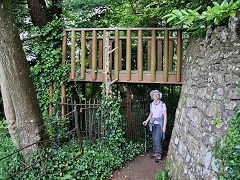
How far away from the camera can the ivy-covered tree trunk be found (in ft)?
12.7

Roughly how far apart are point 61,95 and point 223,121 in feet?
Answer: 16.2

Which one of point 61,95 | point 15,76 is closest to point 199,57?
point 15,76

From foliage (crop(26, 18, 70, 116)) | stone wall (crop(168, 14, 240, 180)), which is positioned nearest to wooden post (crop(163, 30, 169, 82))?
stone wall (crop(168, 14, 240, 180))

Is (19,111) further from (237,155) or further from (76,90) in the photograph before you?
(237,155)

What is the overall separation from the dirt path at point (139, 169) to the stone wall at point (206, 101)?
714 millimetres

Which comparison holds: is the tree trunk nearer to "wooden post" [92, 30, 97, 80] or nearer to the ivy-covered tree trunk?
"wooden post" [92, 30, 97, 80]

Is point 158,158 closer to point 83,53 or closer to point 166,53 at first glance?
point 166,53

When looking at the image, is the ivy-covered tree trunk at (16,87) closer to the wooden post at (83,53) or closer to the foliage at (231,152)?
the wooden post at (83,53)

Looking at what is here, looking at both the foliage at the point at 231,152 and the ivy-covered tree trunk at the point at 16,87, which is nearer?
the foliage at the point at 231,152

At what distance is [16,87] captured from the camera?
4031mm

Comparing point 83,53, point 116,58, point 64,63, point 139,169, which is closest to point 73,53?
point 83,53

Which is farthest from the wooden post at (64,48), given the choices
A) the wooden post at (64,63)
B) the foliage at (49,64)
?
the foliage at (49,64)

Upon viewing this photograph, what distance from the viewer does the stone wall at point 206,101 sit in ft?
9.19

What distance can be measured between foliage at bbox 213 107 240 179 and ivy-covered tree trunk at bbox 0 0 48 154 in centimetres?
368
